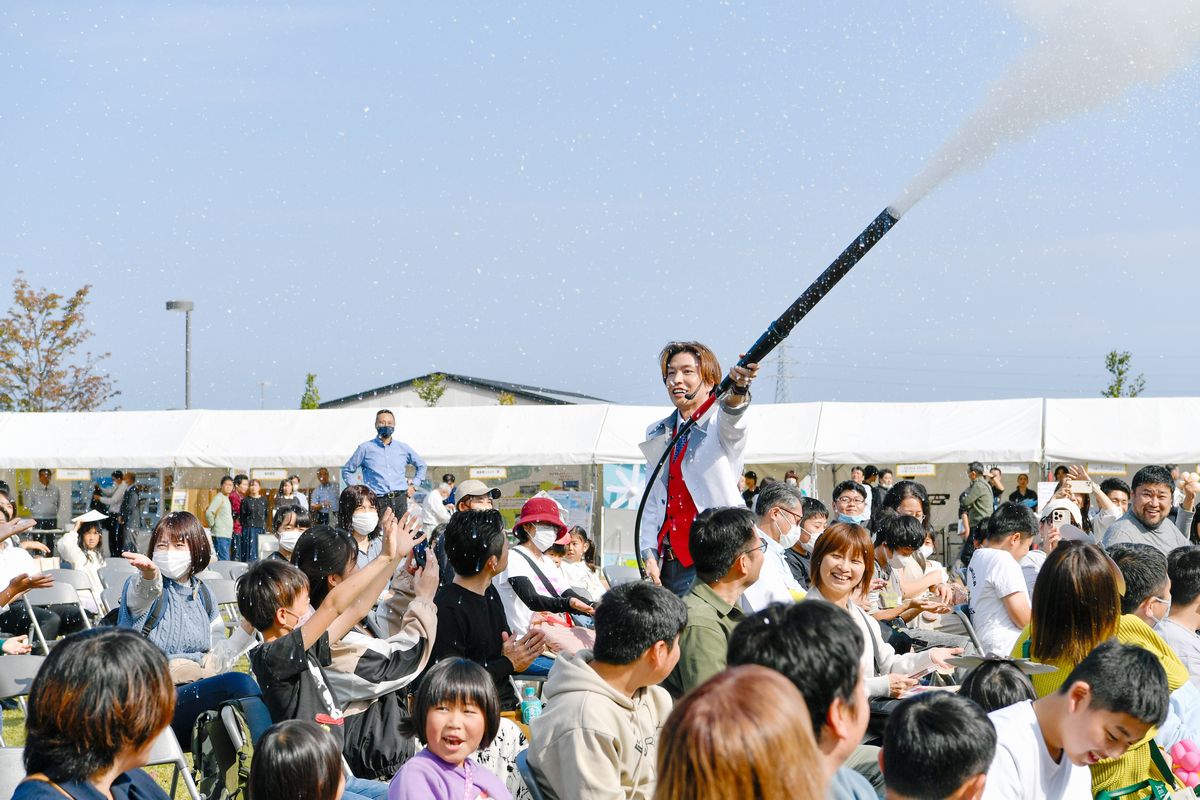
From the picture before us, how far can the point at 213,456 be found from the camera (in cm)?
2222

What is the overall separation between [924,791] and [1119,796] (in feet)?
4.26

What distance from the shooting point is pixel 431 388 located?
130 feet

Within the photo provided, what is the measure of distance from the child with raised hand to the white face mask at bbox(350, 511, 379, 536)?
532 centimetres

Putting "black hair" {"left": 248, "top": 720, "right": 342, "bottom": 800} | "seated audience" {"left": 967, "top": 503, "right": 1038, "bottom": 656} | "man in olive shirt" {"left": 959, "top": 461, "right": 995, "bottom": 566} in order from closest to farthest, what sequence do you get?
"black hair" {"left": 248, "top": 720, "right": 342, "bottom": 800} < "seated audience" {"left": 967, "top": 503, "right": 1038, "bottom": 656} < "man in olive shirt" {"left": 959, "top": 461, "right": 995, "bottom": 566}

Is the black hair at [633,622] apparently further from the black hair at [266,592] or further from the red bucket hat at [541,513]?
the red bucket hat at [541,513]

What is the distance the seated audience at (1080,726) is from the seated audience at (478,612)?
2538mm

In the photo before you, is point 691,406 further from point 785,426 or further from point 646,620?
point 785,426

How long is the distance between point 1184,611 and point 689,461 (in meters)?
2.30

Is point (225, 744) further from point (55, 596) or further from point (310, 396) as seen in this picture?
point (310, 396)

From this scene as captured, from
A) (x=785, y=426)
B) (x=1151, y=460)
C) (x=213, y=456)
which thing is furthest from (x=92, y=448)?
(x=1151, y=460)

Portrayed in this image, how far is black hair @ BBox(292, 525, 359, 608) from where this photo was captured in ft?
17.1

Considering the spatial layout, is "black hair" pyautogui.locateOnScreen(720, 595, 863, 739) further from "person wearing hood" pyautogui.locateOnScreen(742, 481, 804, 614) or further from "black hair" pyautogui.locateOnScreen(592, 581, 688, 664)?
"person wearing hood" pyautogui.locateOnScreen(742, 481, 804, 614)

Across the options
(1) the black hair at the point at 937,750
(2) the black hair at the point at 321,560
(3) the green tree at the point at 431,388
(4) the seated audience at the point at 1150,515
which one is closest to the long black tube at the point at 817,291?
(2) the black hair at the point at 321,560

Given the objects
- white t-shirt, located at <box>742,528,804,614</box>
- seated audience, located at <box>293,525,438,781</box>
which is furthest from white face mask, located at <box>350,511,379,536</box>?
seated audience, located at <box>293,525,438,781</box>
